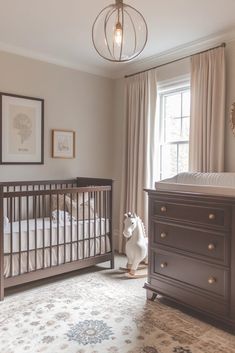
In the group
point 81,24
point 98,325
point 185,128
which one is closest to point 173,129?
point 185,128

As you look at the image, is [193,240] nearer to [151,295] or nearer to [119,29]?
[151,295]

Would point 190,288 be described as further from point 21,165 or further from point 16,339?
point 21,165

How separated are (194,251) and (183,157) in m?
1.64

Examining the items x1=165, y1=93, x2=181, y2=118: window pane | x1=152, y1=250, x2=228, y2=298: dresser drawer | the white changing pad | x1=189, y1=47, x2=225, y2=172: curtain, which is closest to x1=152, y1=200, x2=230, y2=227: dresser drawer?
the white changing pad

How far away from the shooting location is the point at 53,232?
3117mm

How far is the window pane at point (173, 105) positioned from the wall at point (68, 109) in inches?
40.0

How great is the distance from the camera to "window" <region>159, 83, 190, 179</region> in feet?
12.1

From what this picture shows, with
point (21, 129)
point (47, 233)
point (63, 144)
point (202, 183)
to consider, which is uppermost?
point (21, 129)

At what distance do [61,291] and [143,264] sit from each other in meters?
1.22

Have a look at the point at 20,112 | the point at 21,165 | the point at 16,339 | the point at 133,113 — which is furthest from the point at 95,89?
the point at 16,339

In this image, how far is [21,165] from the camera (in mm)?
3727

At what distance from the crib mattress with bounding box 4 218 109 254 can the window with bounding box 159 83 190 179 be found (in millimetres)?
1100

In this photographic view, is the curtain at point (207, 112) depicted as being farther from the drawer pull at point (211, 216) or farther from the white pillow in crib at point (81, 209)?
the white pillow in crib at point (81, 209)

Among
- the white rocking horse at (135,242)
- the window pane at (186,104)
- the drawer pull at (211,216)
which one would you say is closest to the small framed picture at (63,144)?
the white rocking horse at (135,242)
